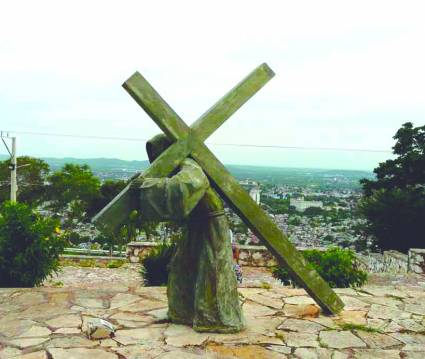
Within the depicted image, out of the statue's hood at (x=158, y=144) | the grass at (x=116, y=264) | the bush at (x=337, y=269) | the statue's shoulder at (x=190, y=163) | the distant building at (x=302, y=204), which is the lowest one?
the grass at (x=116, y=264)

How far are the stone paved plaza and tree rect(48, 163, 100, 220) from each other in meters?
15.2

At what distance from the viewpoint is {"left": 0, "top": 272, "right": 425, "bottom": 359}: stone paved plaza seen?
4.39 meters

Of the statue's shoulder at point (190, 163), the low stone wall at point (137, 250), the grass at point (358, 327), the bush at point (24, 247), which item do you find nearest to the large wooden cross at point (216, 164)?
the statue's shoulder at point (190, 163)

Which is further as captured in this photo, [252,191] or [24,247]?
[24,247]

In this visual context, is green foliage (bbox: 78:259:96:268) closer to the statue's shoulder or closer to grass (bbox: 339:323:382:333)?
grass (bbox: 339:323:382:333)

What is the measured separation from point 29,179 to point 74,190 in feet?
7.71

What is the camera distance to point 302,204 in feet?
84.4

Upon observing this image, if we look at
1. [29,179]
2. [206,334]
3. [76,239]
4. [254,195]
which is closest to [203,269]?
[206,334]

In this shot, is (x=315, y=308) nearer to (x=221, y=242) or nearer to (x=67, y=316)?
(x=221, y=242)

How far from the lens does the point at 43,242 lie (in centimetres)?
712

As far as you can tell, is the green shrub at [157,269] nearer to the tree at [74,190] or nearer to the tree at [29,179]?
the tree at [74,190]

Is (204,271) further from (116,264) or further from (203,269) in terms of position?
(116,264)

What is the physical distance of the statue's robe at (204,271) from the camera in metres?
4.68

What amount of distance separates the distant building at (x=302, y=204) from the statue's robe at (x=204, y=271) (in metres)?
19.8
